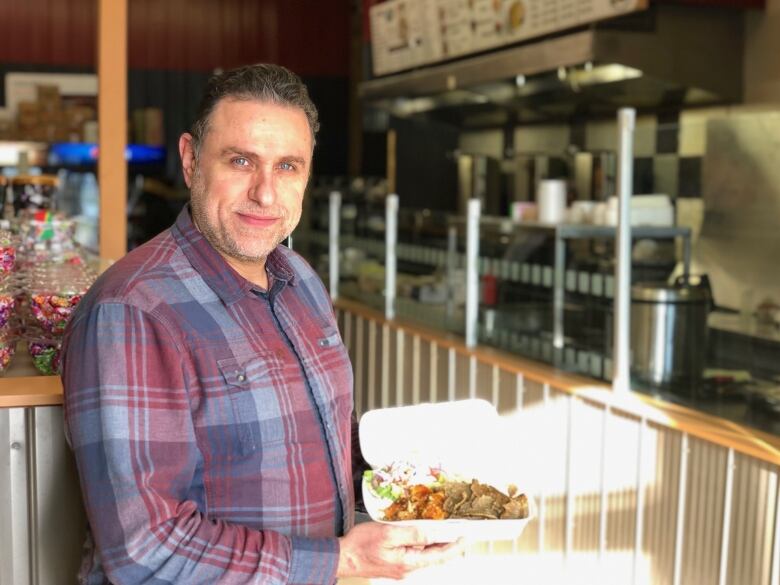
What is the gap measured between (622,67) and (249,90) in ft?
12.6

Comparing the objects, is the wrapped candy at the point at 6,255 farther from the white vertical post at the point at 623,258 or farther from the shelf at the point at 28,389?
the white vertical post at the point at 623,258

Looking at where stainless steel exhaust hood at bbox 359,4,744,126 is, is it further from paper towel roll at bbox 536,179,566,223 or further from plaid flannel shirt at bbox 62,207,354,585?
plaid flannel shirt at bbox 62,207,354,585

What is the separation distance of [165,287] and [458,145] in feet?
23.6

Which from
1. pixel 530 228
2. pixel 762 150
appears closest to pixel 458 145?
pixel 530 228

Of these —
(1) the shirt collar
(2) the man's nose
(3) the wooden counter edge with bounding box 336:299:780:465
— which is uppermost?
(2) the man's nose

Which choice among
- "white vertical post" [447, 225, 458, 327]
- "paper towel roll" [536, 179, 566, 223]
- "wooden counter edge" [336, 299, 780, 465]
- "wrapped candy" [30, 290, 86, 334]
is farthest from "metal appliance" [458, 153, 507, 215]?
"wrapped candy" [30, 290, 86, 334]

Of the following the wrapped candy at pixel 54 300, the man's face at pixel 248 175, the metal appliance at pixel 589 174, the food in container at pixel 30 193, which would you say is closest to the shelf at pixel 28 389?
the wrapped candy at pixel 54 300

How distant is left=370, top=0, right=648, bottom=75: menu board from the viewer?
5027 millimetres

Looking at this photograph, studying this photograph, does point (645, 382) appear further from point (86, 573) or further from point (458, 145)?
point (458, 145)

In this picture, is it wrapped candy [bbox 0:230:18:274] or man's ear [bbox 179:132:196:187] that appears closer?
man's ear [bbox 179:132:196:187]

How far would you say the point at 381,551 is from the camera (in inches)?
61.6

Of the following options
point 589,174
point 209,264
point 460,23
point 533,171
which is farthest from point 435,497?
point 533,171

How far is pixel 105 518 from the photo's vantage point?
143 centimetres

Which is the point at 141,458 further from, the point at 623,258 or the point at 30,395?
the point at 623,258
